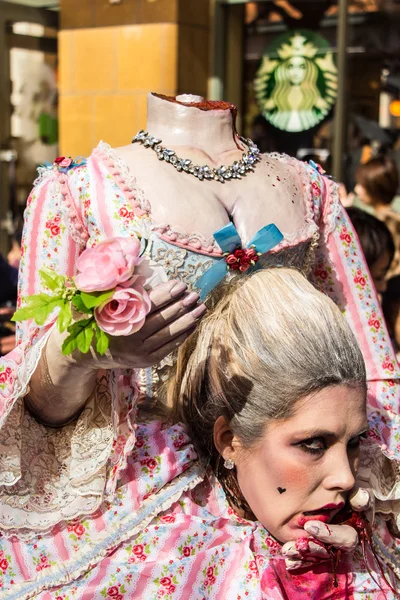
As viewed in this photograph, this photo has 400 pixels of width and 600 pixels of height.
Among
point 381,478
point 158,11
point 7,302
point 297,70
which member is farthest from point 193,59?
point 381,478

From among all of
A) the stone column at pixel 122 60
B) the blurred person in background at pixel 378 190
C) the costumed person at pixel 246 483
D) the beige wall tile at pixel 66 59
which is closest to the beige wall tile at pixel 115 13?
the stone column at pixel 122 60

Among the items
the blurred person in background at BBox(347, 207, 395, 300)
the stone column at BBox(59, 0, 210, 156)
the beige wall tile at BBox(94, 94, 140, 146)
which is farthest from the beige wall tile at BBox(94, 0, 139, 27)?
the blurred person in background at BBox(347, 207, 395, 300)

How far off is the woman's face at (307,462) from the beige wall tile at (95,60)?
4650 millimetres

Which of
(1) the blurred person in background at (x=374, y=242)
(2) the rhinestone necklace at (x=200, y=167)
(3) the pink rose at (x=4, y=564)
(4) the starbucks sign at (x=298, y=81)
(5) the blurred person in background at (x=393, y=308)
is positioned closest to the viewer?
(3) the pink rose at (x=4, y=564)

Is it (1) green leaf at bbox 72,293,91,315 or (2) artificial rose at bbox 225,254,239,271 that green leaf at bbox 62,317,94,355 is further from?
(2) artificial rose at bbox 225,254,239,271

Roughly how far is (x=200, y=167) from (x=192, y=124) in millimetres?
110

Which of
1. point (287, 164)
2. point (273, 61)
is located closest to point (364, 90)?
point (273, 61)

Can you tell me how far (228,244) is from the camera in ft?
5.94

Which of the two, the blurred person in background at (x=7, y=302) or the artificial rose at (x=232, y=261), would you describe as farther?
the blurred person in background at (x=7, y=302)

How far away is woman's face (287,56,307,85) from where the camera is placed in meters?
6.19

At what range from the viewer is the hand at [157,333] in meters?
1.42

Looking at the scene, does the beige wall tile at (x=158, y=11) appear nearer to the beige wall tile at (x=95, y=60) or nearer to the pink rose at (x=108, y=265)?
the beige wall tile at (x=95, y=60)

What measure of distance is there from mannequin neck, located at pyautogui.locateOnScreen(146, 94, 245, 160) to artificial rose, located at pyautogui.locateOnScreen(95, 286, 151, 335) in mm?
643

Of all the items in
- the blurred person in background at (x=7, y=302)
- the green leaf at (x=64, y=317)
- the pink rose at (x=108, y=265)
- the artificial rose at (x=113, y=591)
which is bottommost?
the blurred person in background at (x=7, y=302)
